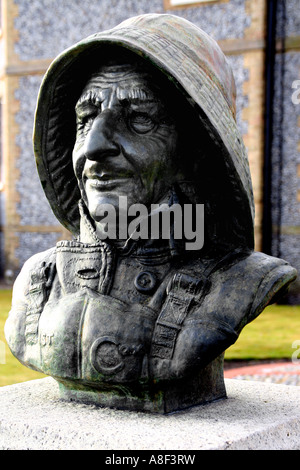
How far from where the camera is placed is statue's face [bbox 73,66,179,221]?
2379mm

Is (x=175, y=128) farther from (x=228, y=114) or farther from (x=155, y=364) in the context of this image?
(x=155, y=364)

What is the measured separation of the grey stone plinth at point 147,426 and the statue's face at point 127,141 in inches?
28.7

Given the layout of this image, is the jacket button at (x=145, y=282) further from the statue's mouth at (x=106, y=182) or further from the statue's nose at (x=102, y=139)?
the statue's nose at (x=102, y=139)

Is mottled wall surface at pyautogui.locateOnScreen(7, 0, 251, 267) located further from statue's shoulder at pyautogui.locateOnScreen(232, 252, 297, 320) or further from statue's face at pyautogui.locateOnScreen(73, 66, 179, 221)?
statue's shoulder at pyautogui.locateOnScreen(232, 252, 297, 320)

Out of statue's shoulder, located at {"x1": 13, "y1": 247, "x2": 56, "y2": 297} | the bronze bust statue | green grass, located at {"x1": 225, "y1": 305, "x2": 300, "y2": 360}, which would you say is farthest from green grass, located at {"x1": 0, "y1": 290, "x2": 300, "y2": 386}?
the bronze bust statue

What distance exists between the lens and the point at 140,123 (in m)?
2.42

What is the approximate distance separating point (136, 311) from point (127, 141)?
606mm

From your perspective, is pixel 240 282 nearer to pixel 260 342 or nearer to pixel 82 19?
pixel 260 342

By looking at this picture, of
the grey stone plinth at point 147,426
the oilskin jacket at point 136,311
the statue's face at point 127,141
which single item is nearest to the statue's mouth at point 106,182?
the statue's face at point 127,141

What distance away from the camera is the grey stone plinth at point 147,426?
210cm

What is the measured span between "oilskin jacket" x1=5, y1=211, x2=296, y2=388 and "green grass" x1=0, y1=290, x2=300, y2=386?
8.78 ft

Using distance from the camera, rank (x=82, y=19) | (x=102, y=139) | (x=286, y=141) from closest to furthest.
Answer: (x=102, y=139) < (x=286, y=141) < (x=82, y=19)

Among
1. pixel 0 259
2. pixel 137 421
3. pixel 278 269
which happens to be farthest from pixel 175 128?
pixel 0 259

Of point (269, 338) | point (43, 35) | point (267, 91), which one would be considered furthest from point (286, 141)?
point (43, 35)
